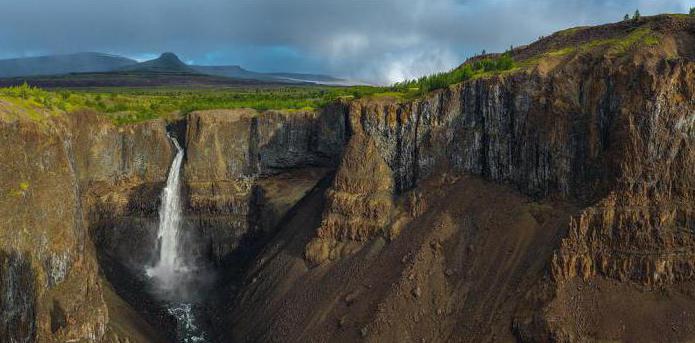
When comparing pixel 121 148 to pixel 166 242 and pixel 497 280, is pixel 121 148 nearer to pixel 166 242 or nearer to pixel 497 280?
pixel 166 242

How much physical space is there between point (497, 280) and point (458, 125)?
12351 mm

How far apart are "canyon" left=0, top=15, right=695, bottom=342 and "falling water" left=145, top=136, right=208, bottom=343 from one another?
76 cm

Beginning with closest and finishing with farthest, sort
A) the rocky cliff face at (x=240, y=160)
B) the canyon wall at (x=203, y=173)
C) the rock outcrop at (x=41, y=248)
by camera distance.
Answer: the rock outcrop at (x=41, y=248), the canyon wall at (x=203, y=173), the rocky cliff face at (x=240, y=160)

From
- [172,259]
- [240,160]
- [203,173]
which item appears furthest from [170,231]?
[240,160]

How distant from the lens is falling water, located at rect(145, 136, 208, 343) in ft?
161

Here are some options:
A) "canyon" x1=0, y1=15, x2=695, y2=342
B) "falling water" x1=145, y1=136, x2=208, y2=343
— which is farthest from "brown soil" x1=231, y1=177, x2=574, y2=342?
"falling water" x1=145, y1=136, x2=208, y2=343

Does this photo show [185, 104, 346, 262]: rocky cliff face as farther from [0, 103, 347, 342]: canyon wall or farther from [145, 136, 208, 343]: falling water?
[145, 136, 208, 343]: falling water

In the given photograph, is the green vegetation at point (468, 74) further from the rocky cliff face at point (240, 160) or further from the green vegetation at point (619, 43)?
the rocky cliff face at point (240, 160)

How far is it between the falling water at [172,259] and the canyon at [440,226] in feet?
2.51

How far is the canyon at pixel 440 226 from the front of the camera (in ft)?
100

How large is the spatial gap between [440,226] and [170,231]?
93.4 ft

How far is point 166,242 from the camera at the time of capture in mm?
55219

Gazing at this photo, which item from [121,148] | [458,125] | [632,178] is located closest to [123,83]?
[121,148]

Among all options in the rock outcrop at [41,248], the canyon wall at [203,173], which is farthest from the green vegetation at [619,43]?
the rock outcrop at [41,248]
